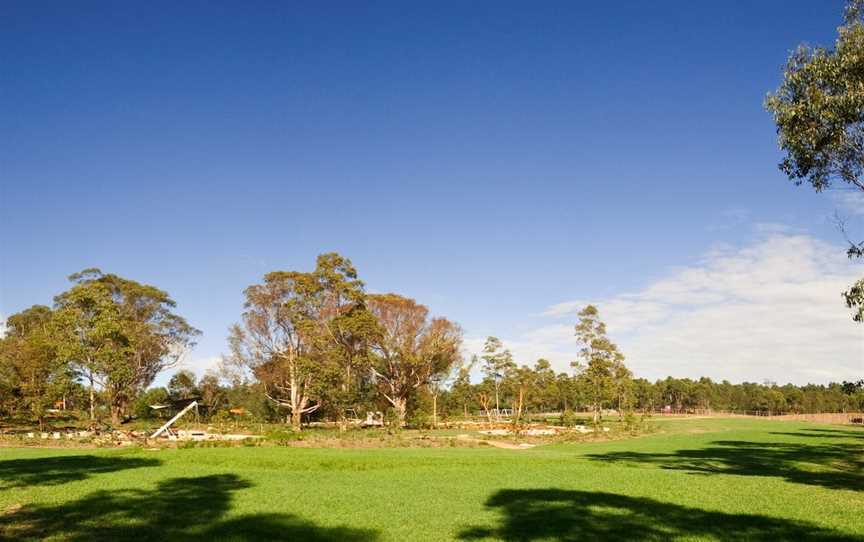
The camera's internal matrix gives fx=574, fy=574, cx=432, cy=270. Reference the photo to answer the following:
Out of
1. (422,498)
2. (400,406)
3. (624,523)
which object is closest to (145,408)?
(400,406)

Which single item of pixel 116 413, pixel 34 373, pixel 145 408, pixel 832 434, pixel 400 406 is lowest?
pixel 832 434

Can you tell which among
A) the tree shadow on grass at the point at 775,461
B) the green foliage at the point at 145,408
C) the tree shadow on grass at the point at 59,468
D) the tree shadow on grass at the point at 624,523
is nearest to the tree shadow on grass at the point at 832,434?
the tree shadow on grass at the point at 775,461

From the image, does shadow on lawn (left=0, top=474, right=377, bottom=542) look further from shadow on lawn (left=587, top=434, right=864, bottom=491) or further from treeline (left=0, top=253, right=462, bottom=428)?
treeline (left=0, top=253, right=462, bottom=428)

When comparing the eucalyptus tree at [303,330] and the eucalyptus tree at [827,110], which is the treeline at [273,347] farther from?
the eucalyptus tree at [827,110]

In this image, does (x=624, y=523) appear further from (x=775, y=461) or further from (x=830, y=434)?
(x=830, y=434)

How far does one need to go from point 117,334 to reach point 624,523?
152 ft

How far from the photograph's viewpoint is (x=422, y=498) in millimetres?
16047

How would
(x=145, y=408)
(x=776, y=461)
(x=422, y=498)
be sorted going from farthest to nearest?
(x=145, y=408) → (x=776, y=461) → (x=422, y=498)

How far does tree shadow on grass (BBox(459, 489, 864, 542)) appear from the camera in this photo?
11.2 metres

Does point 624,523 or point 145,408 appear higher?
point 624,523

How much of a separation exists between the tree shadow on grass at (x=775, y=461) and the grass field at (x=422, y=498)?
174 mm

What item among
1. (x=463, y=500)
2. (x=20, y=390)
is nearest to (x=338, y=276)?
(x=20, y=390)

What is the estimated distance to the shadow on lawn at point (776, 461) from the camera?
69.9 ft

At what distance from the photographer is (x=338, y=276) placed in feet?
196
